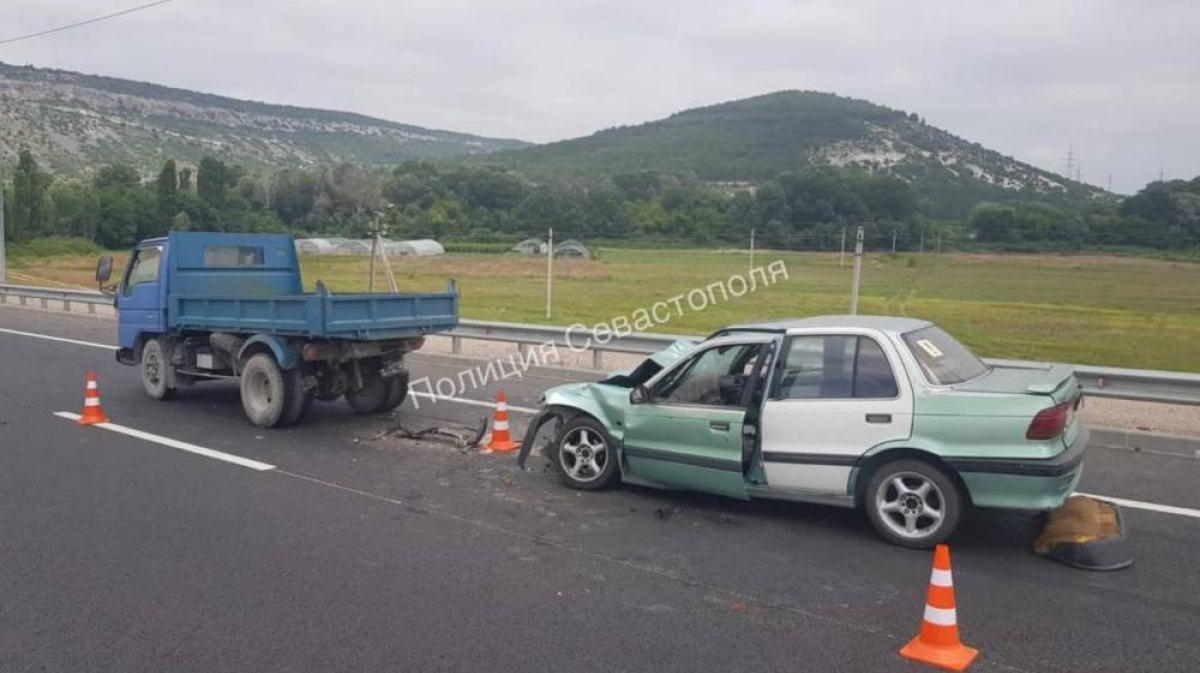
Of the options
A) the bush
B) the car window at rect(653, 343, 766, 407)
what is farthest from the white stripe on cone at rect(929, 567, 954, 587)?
the bush

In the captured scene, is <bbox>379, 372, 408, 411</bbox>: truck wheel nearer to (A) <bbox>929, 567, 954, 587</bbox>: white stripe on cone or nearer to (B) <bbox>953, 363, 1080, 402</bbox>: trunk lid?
(B) <bbox>953, 363, 1080, 402</bbox>: trunk lid

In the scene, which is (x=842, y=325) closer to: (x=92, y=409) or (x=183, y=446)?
(x=183, y=446)

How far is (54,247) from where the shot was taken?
3559 cm

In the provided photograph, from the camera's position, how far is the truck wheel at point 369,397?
424 inches

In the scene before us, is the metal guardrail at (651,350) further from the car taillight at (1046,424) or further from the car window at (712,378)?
the car window at (712,378)

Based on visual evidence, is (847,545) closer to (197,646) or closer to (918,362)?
(918,362)

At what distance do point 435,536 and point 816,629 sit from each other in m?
2.67

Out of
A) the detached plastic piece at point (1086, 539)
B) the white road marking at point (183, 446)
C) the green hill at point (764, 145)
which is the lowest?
the white road marking at point (183, 446)

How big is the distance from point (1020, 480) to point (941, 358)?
1.01 m

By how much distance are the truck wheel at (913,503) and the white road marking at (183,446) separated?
16.9 ft

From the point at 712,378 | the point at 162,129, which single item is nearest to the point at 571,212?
the point at 712,378

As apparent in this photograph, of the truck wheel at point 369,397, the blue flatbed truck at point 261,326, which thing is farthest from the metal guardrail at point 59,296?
the truck wheel at point 369,397

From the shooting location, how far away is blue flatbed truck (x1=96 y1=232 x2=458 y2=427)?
9.73 metres

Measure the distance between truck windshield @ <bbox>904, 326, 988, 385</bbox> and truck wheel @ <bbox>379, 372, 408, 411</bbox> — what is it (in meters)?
6.28
